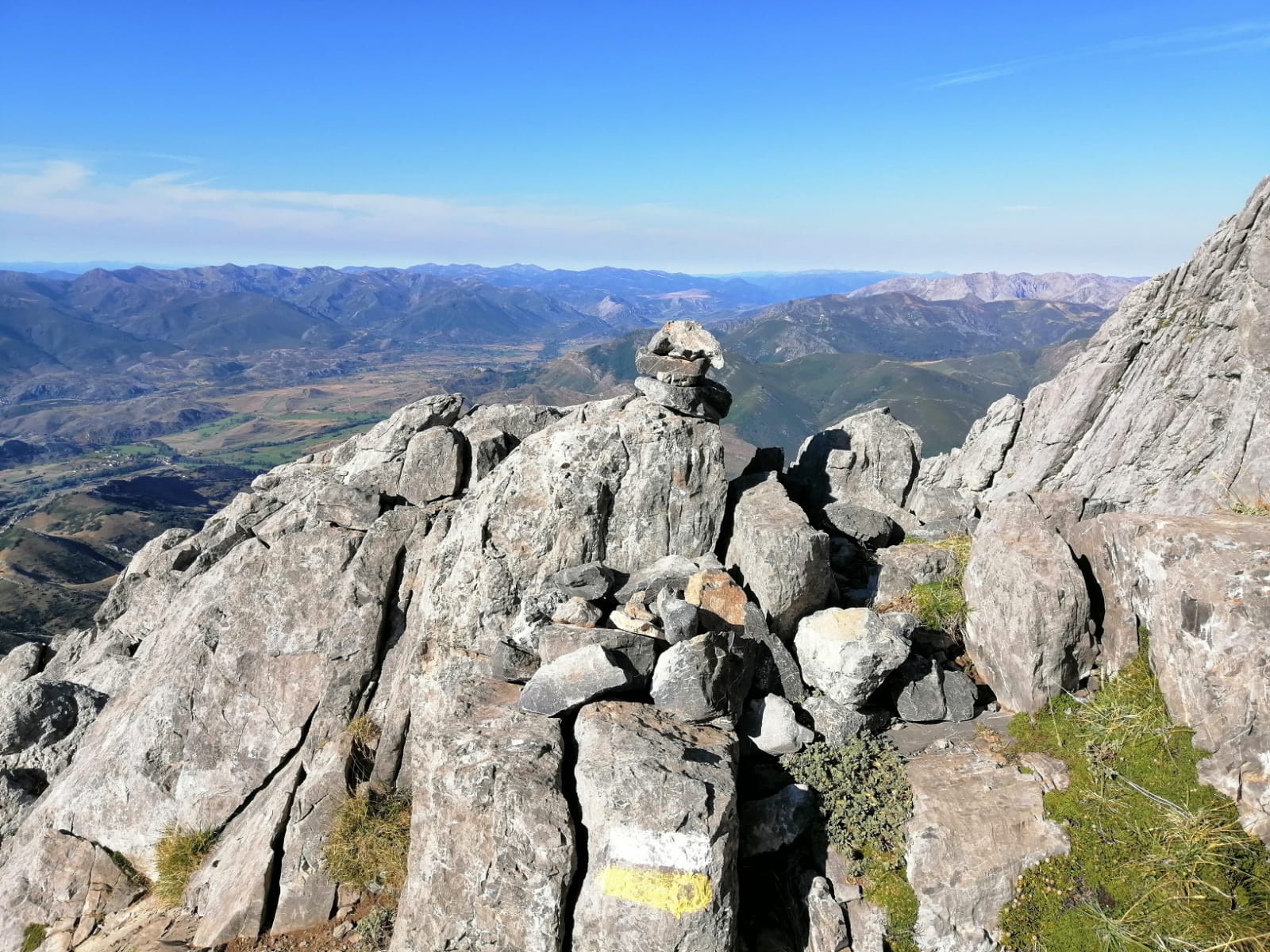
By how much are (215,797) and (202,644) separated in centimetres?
416

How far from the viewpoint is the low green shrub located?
15.5 m

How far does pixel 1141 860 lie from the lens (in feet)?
39.3

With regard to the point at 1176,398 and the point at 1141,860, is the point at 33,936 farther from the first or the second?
the point at 1176,398

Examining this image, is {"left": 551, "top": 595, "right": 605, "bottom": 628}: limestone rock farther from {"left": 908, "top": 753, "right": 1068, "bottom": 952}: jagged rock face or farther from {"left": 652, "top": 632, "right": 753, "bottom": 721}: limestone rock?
{"left": 908, "top": 753, "right": 1068, "bottom": 952}: jagged rock face

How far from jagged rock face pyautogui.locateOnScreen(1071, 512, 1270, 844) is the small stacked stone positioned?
10.7 metres

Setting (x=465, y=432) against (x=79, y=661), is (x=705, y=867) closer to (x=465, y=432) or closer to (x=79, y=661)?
(x=465, y=432)

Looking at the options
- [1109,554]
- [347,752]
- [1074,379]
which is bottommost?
[347,752]

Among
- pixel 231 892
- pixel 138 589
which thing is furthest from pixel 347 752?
pixel 138 589

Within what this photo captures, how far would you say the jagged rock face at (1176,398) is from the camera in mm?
19938

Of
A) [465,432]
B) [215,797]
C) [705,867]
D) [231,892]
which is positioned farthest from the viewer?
[465,432]

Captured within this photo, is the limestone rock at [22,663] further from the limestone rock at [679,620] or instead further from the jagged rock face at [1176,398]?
the jagged rock face at [1176,398]

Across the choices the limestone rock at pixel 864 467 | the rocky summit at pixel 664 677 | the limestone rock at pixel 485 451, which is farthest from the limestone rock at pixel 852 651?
the limestone rock at pixel 485 451

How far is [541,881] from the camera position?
12.1 meters

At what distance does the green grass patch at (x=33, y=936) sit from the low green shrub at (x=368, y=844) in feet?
27.7
